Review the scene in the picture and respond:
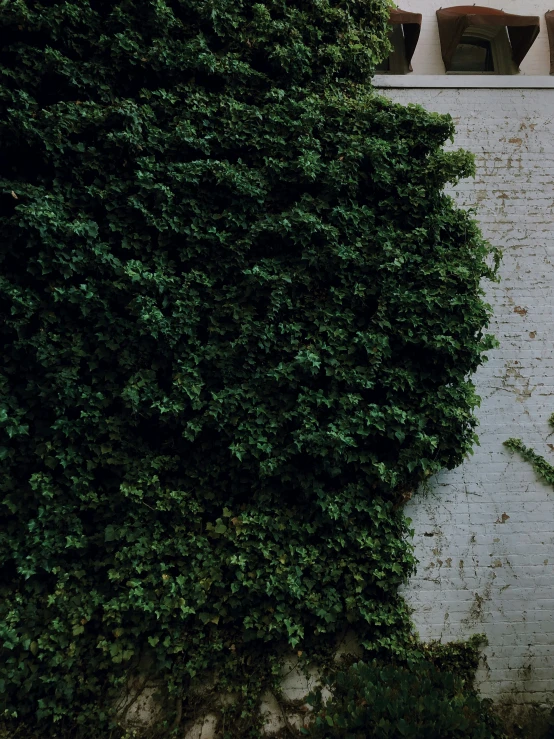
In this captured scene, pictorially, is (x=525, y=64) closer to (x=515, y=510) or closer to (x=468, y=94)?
(x=468, y=94)

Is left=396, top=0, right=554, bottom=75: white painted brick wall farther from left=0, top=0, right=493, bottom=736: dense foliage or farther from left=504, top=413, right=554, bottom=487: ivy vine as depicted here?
left=504, top=413, right=554, bottom=487: ivy vine

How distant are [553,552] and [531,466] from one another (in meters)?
0.84

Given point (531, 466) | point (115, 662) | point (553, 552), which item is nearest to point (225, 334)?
point (115, 662)

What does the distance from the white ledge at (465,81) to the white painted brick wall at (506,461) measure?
72mm

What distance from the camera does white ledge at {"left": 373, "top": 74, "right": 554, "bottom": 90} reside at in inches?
223

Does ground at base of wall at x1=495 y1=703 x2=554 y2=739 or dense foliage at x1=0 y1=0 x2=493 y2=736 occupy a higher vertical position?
dense foliage at x1=0 y1=0 x2=493 y2=736

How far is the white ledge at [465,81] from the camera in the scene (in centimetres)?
566

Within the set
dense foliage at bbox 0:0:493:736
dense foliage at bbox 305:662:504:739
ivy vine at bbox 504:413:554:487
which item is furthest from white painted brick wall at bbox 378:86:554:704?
dense foliage at bbox 305:662:504:739

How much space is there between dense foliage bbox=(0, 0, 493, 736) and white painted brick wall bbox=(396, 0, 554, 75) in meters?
1.76

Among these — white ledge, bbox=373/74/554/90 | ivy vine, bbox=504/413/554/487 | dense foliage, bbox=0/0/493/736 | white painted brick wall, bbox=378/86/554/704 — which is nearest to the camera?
dense foliage, bbox=0/0/493/736

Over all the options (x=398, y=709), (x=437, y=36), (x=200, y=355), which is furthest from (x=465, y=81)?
(x=398, y=709)

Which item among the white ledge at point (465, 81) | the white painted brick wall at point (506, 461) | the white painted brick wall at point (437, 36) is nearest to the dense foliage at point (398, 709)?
the white painted brick wall at point (506, 461)

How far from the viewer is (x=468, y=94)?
5715 millimetres

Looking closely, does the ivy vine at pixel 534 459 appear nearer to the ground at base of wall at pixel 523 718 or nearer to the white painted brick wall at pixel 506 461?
the white painted brick wall at pixel 506 461
